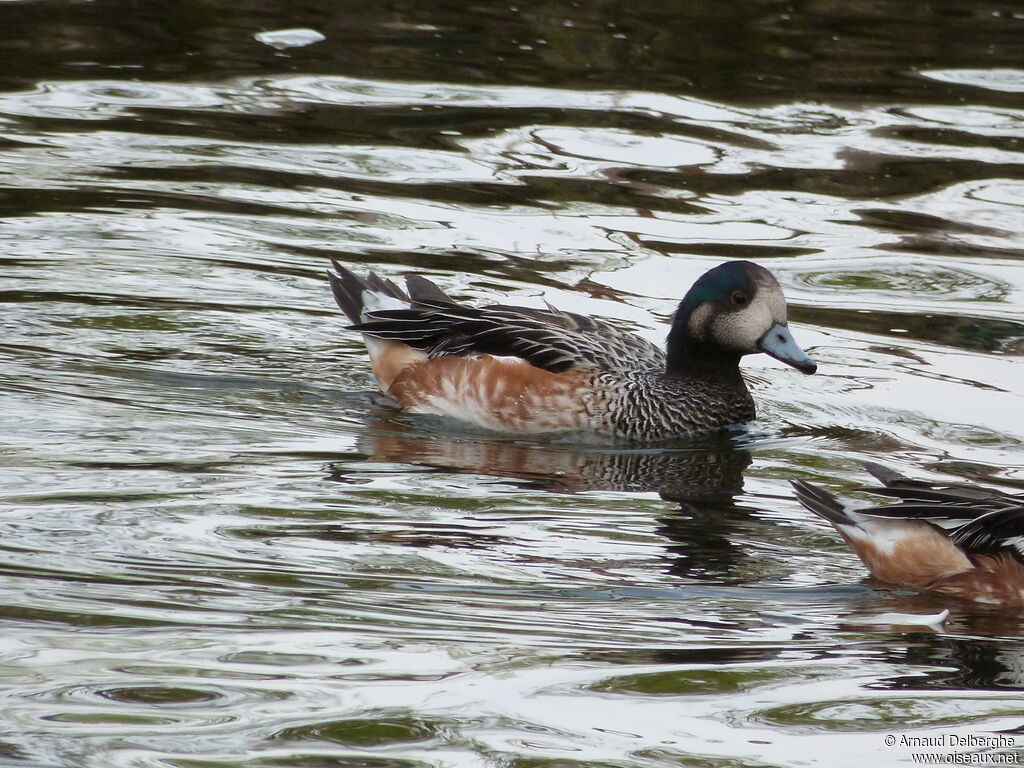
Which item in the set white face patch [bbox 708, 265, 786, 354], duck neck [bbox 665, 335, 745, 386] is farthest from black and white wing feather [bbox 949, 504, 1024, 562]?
duck neck [bbox 665, 335, 745, 386]

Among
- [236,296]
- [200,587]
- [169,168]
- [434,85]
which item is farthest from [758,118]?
[200,587]

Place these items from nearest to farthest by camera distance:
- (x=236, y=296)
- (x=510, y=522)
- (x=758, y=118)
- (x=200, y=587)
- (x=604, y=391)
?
1. (x=200, y=587)
2. (x=510, y=522)
3. (x=604, y=391)
4. (x=236, y=296)
5. (x=758, y=118)

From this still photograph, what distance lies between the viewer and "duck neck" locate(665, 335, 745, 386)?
8883mm

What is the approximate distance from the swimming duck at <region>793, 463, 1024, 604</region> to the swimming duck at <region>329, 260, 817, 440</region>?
86.4 inches

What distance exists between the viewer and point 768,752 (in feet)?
15.2

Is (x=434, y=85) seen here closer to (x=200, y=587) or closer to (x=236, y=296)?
(x=236, y=296)

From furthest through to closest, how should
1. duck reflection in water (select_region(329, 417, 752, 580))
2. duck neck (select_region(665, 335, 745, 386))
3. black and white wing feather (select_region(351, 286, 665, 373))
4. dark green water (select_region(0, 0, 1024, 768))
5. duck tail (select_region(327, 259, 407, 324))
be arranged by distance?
duck tail (select_region(327, 259, 407, 324)) → duck neck (select_region(665, 335, 745, 386)) → black and white wing feather (select_region(351, 286, 665, 373)) → duck reflection in water (select_region(329, 417, 752, 580)) → dark green water (select_region(0, 0, 1024, 768))

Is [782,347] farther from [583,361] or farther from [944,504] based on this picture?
[944,504]

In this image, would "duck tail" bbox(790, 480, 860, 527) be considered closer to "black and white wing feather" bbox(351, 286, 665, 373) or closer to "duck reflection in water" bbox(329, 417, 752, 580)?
"duck reflection in water" bbox(329, 417, 752, 580)

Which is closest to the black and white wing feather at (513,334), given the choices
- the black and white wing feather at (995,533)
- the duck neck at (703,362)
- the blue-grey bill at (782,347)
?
the duck neck at (703,362)

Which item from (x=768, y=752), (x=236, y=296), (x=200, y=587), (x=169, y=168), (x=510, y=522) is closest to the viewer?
(x=768, y=752)

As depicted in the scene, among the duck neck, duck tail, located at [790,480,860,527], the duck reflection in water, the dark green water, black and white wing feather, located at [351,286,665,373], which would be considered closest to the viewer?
the dark green water

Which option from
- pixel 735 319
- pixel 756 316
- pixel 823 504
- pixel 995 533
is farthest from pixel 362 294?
pixel 995 533

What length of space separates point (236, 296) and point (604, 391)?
2.51 meters
